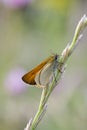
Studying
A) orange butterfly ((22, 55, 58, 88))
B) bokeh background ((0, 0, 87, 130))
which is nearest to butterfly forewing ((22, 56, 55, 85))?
orange butterfly ((22, 55, 58, 88))

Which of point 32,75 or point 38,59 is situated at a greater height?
point 32,75

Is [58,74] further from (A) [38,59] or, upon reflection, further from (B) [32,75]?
(A) [38,59]

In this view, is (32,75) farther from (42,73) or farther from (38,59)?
(38,59)

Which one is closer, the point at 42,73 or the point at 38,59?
the point at 42,73

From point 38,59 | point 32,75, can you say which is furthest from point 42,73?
point 38,59

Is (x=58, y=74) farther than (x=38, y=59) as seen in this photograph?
No

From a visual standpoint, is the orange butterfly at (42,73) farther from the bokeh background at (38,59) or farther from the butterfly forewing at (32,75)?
the bokeh background at (38,59)

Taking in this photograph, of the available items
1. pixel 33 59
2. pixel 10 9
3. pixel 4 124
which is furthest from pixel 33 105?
pixel 10 9

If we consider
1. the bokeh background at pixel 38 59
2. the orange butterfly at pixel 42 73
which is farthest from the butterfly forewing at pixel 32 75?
the bokeh background at pixel 38 59

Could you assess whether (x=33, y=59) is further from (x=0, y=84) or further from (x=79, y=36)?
(x=79, y=36)
